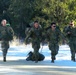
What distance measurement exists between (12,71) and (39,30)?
4.64 m

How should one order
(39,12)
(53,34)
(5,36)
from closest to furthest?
(53,34), (5,36), (39,12)

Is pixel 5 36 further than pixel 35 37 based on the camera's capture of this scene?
Yes

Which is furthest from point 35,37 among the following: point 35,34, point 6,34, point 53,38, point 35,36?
point 6,34

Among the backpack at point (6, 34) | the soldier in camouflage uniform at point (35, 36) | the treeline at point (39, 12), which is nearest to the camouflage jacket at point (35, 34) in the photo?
the soldier in camouflage uniform at point (35, 36)

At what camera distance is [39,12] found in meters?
36.1

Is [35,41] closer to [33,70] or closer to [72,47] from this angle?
[72,47]

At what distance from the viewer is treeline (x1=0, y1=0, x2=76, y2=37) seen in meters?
33.2

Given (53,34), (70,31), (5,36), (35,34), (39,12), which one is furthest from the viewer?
(39,12)

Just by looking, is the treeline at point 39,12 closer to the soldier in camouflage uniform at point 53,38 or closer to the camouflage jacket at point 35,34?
the camouflage jacket at point 35,34

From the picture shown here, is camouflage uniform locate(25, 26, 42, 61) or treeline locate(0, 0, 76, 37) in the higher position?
treeline locate(0, 0, 76, 37)

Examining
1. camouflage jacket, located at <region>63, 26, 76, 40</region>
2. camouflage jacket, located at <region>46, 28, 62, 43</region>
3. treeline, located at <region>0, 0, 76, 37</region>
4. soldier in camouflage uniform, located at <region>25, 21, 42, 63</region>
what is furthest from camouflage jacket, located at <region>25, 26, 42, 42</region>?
treeline, located at <region>0, 0, 76, 37</region>

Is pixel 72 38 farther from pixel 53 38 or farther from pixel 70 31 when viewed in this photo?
pixel 53 38

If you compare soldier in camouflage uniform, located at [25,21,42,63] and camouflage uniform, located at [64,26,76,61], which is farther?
camouflage uniform, located at [64,26,76,61]

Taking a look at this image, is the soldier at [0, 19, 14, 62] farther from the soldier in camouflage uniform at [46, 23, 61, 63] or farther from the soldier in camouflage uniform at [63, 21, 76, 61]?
the soldier in camouflage uniform at [63, 21, 76, 61]
